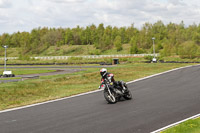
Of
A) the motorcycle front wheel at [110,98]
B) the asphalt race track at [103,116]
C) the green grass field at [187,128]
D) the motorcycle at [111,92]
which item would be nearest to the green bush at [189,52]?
the asphalt race track at [103,116]

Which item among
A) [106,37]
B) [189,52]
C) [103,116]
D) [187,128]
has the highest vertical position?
[106,37]

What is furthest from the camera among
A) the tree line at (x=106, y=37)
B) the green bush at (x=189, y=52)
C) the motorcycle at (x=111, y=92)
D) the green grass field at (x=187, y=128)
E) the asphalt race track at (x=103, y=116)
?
the tree line at (x=106, y=37)

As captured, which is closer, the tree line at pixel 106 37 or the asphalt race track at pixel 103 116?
the asphalt race track at pixel 103 116

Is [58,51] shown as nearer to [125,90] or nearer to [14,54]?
[14,54]

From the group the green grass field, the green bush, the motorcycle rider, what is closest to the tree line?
the green bush

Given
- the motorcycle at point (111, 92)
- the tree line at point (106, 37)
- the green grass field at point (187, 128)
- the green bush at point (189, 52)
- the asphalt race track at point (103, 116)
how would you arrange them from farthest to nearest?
1. the tree line at point (106, 37)
2. the green bush at point (189, 52)
3. the motorcycle at point (111, 92)
4. the asphalt race track at point (103, 116)
5. the green grass field at point (187, 128)

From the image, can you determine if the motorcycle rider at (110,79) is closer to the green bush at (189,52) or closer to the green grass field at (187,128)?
the green grass field at (187,128)

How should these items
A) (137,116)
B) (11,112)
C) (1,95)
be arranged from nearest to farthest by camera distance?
(137,116), (11,112), (1,95)

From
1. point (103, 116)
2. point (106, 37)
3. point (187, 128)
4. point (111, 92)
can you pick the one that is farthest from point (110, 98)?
point (106, 37)

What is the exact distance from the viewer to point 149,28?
440 ft

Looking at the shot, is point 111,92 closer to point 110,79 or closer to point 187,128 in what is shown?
point 110,79

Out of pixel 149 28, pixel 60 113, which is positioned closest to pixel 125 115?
pixel 60 113

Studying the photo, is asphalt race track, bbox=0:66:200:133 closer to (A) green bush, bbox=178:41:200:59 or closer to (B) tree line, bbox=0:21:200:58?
(A) green bush, bbox=178:41:200:59

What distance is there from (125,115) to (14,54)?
428 ft
